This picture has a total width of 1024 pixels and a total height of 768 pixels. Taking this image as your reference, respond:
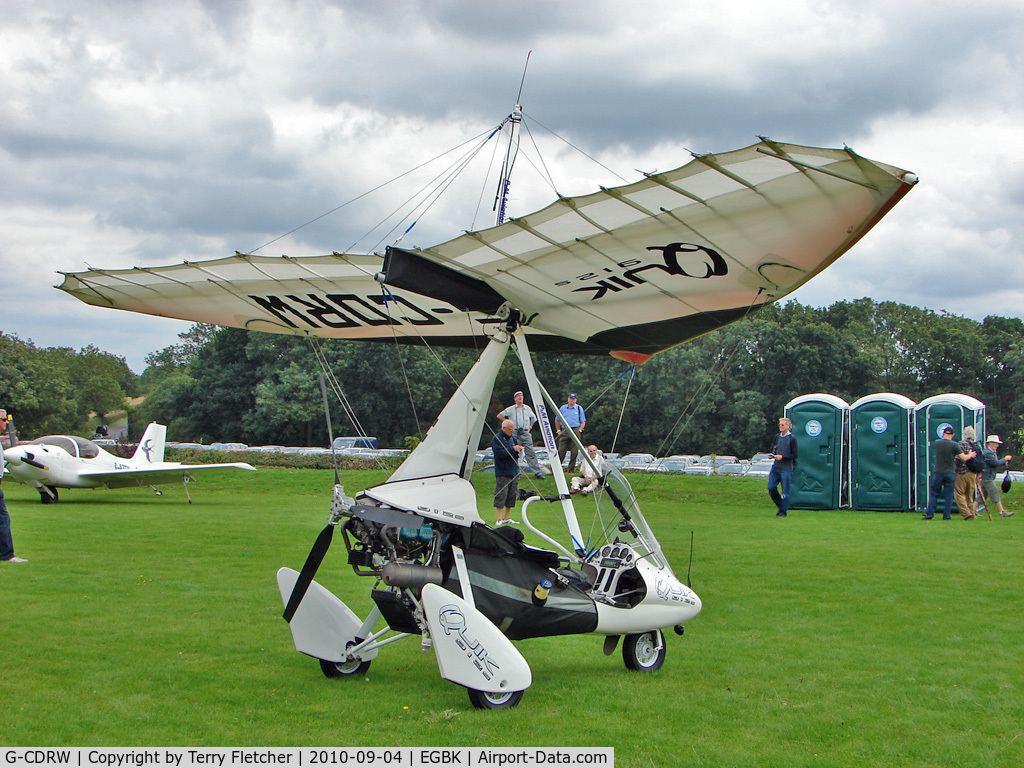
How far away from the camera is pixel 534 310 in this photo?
6152 millimetres

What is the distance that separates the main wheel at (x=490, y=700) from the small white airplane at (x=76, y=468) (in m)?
16.3

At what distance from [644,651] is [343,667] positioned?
2.08m

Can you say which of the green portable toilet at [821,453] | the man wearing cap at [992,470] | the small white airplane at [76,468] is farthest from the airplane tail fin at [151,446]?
the man wearing cap at [992,470]

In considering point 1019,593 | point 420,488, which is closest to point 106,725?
point 420,488

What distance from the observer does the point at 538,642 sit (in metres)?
6.62

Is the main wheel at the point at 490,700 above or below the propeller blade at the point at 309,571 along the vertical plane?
below

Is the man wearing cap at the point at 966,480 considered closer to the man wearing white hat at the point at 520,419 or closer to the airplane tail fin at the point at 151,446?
the man wearing white hat at the point at 520,419

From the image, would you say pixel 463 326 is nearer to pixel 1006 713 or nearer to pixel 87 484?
pixel 1006 713

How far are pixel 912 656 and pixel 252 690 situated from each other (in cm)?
453

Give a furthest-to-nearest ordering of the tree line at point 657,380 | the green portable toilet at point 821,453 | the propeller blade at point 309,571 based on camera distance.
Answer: the tree line at point 657,380
the green portable toilet at point 821,453
the propeller blade at point 309,571

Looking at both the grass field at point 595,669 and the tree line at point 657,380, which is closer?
the grass field at point 595,669

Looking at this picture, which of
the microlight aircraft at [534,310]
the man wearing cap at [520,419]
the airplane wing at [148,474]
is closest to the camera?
the microlight aircraft at [534,310]

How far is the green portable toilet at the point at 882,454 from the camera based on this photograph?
1691cm

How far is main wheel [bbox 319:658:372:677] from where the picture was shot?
5398 mm
